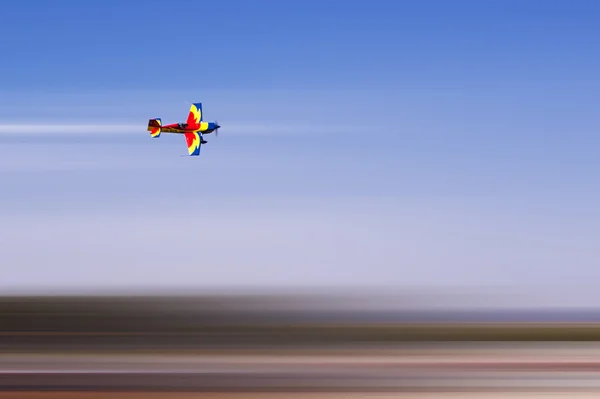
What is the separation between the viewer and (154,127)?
37750 millimetres

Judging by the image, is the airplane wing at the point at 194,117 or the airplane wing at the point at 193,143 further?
the airplane wing at the point at 194,117

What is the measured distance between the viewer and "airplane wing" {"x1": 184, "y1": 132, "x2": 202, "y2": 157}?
34406 millimetres

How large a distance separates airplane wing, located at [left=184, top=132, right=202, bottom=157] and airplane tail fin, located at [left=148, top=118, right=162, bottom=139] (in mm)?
2124

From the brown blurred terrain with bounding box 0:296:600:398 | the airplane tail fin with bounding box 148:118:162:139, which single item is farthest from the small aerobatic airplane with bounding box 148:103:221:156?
the brown blurred terrain with bounding box 0:296:600:398

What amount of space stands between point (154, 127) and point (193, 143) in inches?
134

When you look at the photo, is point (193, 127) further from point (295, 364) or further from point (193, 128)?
point (295, 364)

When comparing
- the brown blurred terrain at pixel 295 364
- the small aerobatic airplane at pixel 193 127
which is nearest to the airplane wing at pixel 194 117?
the small aerobatic airplane at pixel 193 127

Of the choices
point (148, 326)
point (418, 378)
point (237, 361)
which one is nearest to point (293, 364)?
point (237, 361)

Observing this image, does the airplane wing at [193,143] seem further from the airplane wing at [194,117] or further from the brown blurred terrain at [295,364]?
the brown blurred terrain at [295,364]

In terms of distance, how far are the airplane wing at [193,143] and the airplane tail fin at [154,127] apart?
2.12 m

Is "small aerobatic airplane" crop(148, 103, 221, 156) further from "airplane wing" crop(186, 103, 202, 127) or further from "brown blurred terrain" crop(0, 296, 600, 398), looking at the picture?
"brown blurred terrain" crop(0, 296, 600, 398)

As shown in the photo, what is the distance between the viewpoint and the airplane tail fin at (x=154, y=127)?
123 ft

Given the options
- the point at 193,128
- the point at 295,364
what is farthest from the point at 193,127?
the point at 295,364

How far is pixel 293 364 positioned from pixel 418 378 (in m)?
4.94
